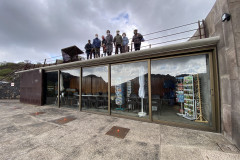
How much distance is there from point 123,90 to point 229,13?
189 inches

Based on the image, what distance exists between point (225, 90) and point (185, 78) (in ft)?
5.07

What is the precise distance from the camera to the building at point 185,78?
2428mm

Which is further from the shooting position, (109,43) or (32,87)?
(32,87)

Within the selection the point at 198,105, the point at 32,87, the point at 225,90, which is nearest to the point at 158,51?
the point at 225,90

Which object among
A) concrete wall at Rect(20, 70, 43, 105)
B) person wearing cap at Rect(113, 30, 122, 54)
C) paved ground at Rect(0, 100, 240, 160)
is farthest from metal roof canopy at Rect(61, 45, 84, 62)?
paved ground at Rect(0, 100, 240, 160)

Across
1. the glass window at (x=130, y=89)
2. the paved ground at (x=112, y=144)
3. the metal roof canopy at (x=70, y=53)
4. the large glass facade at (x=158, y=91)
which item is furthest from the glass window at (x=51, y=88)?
the glass window at (x=130, y=89)

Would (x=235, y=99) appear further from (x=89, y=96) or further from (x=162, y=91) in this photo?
(x=89, y=96)

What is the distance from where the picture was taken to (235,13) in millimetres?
2285

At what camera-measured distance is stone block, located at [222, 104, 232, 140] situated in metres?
2.48

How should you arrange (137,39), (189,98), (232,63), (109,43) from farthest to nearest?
(109,43) → (137,39) → (189,98) → (232,63)

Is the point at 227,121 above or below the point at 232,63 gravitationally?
below

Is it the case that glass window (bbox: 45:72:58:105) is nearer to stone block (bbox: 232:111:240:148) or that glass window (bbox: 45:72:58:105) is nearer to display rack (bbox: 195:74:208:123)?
display rack (bbox: 195:74:208:123)

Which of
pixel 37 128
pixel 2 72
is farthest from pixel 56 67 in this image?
pixel 2 72

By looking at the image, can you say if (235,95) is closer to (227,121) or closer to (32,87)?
(227,121)
